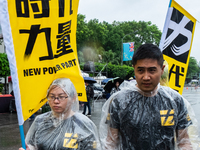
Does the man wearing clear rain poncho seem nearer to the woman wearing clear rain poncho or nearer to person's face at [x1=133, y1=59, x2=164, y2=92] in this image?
person's face at [x1=133, y1=59, x2=164, y2=92]

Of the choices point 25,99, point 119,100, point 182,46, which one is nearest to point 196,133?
point 119,100

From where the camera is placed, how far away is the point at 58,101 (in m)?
2.24

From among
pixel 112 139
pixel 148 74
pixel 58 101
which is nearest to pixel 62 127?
pixel 58 101

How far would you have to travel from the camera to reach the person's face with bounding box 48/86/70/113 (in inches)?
88.3

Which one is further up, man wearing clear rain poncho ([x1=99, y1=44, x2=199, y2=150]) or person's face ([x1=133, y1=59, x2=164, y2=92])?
person's face ([x1=133, y1=59, x2=164, y2=92])

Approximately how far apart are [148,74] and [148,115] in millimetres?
311

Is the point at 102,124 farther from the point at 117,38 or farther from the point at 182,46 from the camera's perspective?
the point at 117,38

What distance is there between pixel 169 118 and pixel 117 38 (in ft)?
129

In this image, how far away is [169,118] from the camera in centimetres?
188

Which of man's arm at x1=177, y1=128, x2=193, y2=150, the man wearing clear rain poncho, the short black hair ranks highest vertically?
the short black hair

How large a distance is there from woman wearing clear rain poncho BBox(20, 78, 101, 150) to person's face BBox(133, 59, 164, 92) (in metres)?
0.73

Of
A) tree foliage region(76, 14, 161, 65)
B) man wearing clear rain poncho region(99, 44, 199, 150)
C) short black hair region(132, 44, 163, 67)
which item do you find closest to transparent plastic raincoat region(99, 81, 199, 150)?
man wearing clear rain poncho region(99, 44, 199, 150)

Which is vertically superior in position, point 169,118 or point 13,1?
point 13,1

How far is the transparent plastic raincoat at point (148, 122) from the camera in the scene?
1870 mm
